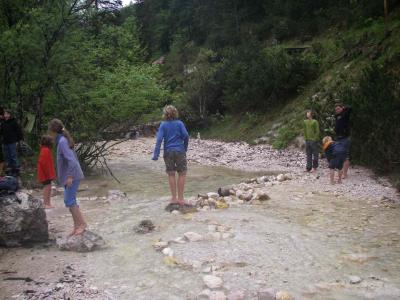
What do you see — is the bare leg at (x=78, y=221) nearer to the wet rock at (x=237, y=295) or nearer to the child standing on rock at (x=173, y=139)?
the child standing on rock at (x=173, y=139)

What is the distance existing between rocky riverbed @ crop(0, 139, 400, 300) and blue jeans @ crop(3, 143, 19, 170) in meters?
1.68

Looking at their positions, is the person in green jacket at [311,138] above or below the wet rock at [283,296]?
above

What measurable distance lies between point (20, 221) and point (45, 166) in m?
2.88

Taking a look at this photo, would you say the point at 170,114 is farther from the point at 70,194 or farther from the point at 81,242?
the point at 81,242

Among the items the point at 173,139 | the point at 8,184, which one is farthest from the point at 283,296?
the point at 8,184

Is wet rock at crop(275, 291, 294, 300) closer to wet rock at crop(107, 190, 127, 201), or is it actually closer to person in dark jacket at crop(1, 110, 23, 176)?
wet rock at crop(107, 190, 127, 201)

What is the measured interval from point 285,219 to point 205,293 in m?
3.31

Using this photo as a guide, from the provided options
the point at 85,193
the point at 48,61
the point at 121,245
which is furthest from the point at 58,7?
the point at 121,245

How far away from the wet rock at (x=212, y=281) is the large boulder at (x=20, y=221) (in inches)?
A: 120

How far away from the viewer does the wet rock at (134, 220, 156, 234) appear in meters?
7.27

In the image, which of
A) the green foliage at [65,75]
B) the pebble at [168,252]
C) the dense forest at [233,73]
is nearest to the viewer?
the pebble at [168,252]

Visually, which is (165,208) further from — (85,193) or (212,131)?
(212,131)

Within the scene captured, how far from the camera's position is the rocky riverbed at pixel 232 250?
196 inches

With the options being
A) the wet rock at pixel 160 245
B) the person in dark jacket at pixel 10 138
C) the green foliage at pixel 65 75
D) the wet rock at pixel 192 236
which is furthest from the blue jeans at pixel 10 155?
the wet rock at pixel 192 236
